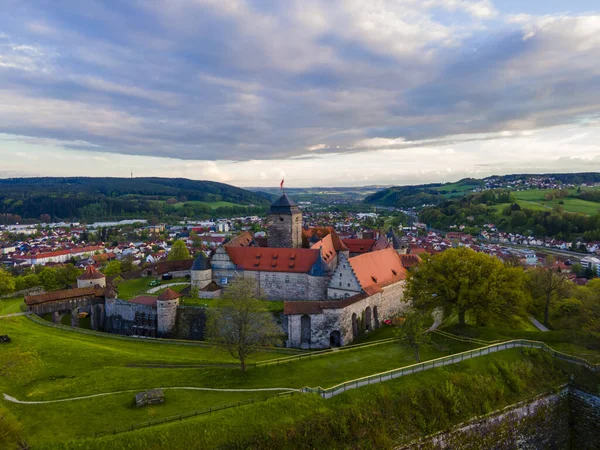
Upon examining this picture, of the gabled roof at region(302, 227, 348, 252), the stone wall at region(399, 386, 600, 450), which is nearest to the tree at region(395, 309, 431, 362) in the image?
the stone wall at region(399, 386, 600, 450)

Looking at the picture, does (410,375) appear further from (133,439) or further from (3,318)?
(3,318)

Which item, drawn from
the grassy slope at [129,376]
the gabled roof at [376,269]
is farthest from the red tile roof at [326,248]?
the grassy slope at [129,376]

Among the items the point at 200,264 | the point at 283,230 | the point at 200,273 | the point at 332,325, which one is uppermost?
the point at 283,230

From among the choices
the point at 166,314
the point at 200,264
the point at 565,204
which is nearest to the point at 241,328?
the point at 166,314

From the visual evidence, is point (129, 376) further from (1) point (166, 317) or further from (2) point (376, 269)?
(2) point (376, 269)

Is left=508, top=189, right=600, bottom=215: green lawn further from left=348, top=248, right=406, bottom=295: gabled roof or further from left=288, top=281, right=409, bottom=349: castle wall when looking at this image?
left=288, top=281, right=409, bottom=349: castle wall
